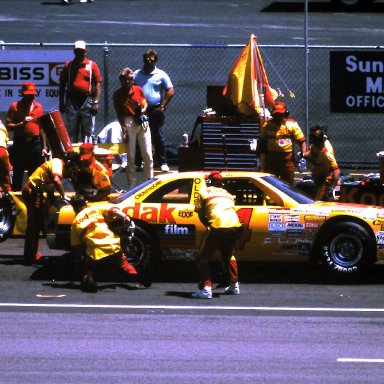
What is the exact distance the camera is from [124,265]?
14.8 metres

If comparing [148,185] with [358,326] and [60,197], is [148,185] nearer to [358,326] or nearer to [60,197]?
[60,197]

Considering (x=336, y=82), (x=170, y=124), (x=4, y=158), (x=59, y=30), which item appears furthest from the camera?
(x=59, y=30)

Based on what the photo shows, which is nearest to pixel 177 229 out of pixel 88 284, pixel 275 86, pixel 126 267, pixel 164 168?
pixel 126 267

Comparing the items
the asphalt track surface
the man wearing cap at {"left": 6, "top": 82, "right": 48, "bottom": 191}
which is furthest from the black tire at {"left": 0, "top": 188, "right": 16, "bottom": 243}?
the man wearing cap at {"left": 6, "top": 82, "right": 48, "bottom": 191}

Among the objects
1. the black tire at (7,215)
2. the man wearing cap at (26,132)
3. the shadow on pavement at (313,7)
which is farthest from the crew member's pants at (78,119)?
the shadow on pavement at (313,7)

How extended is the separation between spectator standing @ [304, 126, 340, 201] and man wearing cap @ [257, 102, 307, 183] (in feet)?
1.69

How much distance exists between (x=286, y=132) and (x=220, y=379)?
318 inches

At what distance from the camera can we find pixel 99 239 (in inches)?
584

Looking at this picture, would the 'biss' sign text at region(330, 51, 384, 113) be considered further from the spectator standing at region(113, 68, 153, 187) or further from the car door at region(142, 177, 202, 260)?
the car door at region(142, 177, 202, 260)

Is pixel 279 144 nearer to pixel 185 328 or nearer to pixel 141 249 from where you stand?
pixel 141 249

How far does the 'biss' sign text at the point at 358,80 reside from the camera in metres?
21.0

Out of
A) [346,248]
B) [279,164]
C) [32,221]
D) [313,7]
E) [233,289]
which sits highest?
[313,7]

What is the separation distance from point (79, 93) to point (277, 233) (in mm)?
5688

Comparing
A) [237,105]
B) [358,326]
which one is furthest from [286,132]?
[358,326]
